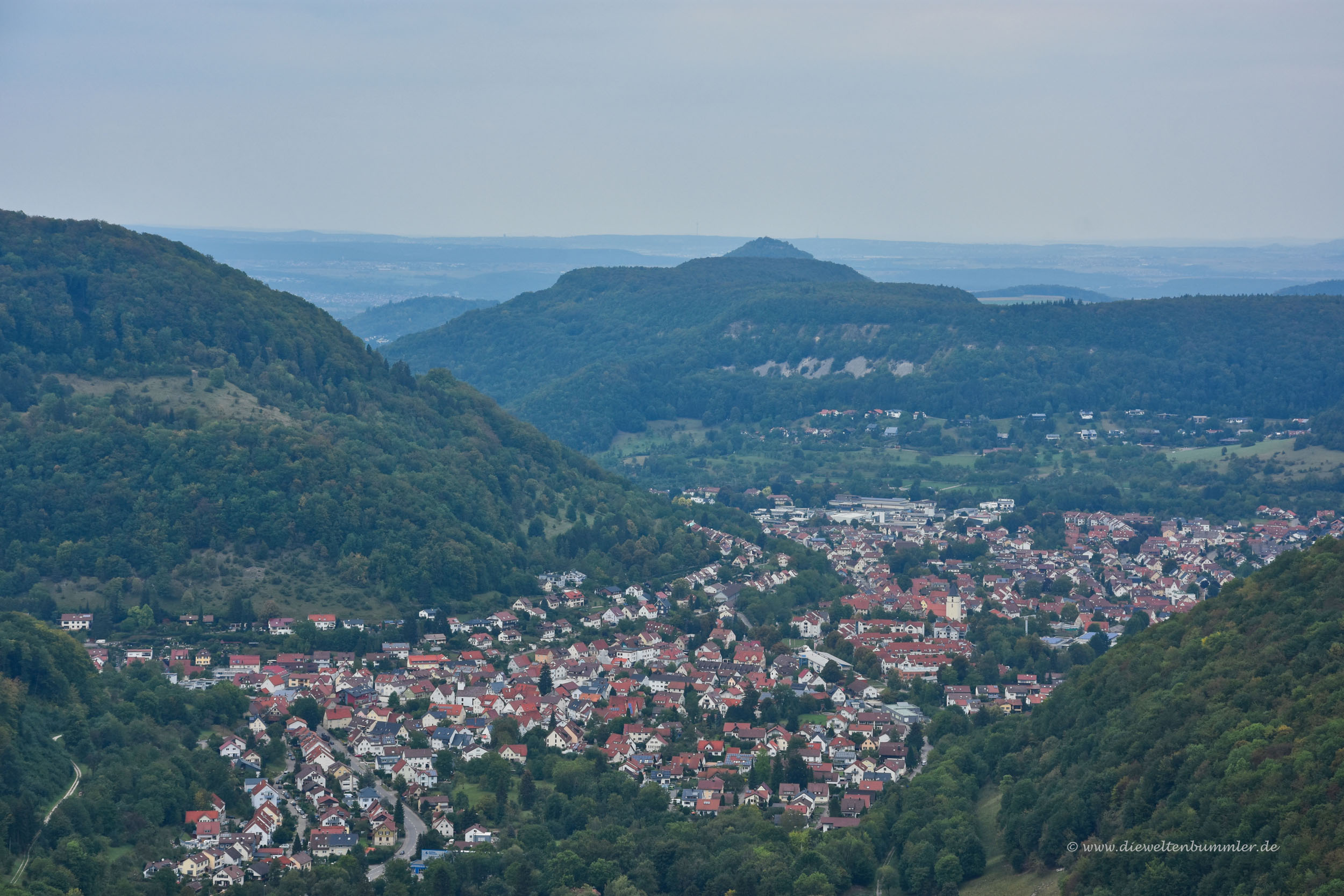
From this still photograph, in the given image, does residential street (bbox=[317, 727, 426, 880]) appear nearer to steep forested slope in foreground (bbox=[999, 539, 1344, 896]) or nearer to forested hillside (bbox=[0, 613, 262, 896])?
forested hillside (bbox=[0, 613, 262, 896])

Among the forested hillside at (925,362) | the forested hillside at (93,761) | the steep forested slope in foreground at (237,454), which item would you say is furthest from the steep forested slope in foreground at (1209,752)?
the forested hillside at (925,362)

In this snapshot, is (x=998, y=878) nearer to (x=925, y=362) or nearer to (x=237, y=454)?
(x=237, y=454)

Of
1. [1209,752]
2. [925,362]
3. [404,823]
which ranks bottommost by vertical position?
[404,823]

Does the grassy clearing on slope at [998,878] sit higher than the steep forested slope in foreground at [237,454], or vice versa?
the steep forested slope in foreground at [237,454]

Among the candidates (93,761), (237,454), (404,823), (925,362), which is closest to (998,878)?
(404,823)

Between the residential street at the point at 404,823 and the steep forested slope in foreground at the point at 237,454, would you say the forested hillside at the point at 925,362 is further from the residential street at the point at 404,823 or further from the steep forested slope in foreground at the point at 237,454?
the residential street at the point at 404,823

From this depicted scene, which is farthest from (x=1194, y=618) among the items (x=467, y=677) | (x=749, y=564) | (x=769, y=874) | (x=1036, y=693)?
(x=749, y=564)
